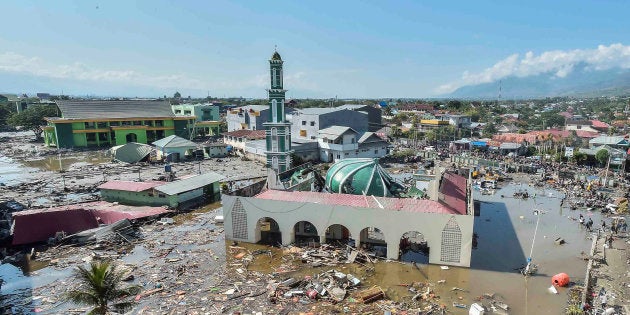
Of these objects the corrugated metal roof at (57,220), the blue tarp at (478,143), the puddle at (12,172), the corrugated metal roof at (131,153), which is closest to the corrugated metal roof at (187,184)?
the corrugated metal roof at (57,220)

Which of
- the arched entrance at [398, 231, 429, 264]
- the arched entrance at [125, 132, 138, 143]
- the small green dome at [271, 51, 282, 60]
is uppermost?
the small green dome at [271, 51, 282, 60]

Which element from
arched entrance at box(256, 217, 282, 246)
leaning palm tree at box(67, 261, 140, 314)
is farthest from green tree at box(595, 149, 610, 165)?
leaning palm tree at box(67, 261, 140, 314)

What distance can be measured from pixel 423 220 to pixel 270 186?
1085cm

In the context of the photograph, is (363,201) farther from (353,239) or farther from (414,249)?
(414,249)

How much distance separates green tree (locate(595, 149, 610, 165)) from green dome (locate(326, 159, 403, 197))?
111 ft

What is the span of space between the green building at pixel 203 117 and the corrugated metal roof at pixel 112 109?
7.15m

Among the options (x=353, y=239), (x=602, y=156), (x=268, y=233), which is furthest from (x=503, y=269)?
(x=602, y=156)

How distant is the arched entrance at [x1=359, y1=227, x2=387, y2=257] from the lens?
68.8 ft

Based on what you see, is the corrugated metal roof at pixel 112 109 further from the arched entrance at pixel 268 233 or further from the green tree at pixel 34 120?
the arched entrance at pixel 268 233

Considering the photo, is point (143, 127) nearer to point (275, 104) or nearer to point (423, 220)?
point (275, 104)

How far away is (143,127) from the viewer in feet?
208

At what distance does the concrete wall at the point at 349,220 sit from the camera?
18.8m

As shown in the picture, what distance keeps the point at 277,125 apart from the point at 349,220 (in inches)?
506

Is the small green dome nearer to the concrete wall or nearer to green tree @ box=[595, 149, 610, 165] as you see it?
the concrete wall
